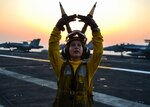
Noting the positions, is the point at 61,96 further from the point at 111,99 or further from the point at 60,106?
the point at 111,99

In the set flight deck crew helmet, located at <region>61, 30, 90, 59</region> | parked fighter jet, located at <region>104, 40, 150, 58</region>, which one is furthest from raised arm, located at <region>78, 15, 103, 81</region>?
parked fighter jet, located at <region>104, 40, 150, 58</region>

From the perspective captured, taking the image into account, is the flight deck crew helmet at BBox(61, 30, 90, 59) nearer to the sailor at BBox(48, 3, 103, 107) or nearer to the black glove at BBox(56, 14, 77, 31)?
the sailor at BBox(48, 3, 103, 107)

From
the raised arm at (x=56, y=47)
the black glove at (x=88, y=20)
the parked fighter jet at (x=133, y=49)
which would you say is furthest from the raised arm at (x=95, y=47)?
the parked fighter jet at (x=133, y=49)

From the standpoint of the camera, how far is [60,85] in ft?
15.3

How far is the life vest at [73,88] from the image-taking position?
4.58m

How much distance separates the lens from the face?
4.71m

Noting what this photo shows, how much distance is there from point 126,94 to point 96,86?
234cm

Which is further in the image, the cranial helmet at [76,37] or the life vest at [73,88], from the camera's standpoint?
the cranial helmet at [76,37]

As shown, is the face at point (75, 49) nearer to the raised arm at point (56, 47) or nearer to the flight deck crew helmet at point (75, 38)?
the flight deck crew helmet at point (75, 38)

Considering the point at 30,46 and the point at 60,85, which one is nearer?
the point at 60,85

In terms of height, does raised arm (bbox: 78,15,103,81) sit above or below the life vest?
above

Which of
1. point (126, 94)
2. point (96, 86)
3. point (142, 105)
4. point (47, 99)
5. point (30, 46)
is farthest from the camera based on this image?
point (30, 46)

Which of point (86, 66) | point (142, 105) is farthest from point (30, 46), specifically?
point (86, 66)

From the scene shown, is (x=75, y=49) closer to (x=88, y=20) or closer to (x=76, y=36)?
(x=76, y=36)
